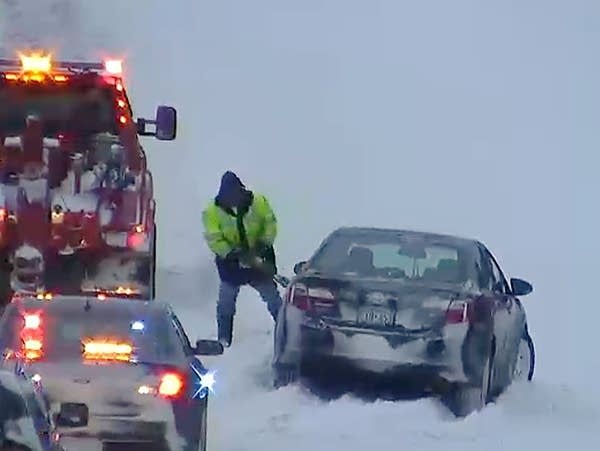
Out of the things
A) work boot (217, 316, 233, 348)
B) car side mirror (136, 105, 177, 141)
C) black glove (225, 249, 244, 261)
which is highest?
car side mirror (136, 105, 177, 141)

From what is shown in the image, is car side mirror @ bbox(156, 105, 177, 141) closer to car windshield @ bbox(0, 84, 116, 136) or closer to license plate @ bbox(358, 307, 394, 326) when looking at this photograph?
car windshield @ bbox(0, 84, 116, 136)

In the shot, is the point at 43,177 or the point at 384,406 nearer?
the point at 384,406

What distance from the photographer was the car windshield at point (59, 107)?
17.6 meters

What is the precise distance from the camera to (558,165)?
116 feet

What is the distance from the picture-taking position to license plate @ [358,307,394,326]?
13.9 m

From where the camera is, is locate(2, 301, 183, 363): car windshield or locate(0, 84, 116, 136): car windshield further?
locate(0, 84, 116, 136): car windshield

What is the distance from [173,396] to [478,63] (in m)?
28.6

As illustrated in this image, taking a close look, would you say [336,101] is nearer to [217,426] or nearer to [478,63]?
[478,63]

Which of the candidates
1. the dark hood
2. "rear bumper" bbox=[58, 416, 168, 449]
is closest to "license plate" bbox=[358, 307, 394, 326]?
"rear bumper" bbox=[58, 416, 168, 449]

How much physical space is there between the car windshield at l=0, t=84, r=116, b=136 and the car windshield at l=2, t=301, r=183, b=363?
6.39 metres

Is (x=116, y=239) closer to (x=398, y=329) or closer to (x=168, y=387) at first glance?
(x=398, y=329)

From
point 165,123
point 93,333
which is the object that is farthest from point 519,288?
point 93,333

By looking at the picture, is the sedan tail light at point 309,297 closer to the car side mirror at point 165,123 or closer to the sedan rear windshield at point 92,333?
the sedan rear windshield at point 92,333

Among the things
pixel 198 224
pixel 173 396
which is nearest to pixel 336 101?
pixel 198 224
